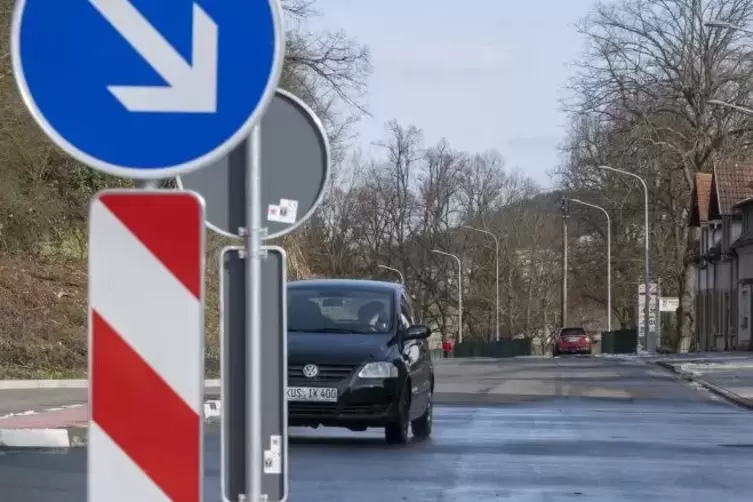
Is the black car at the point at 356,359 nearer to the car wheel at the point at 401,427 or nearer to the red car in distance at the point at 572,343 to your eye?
the car wheel at the point at 401,427

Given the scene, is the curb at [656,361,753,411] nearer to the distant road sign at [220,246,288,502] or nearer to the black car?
the black car

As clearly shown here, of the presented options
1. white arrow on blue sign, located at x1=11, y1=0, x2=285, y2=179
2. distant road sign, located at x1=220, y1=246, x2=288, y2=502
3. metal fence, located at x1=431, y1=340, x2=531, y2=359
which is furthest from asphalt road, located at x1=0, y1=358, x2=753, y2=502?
metal fence, located at x1=431, y1=340, x2=531, y2=359

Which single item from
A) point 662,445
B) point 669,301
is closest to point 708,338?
point 669,301

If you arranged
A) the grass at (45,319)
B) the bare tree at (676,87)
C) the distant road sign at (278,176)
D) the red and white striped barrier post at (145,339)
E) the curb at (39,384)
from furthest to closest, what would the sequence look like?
1. the bare tree at (676,87)
2. the grass at (45,319)
3. the curb at (39,384)
4. the distant road sign at (278,176)
5. the red and white striped barrier post at (145,339)

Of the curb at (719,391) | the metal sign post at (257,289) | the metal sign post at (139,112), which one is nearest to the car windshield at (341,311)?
the metal sign post at (257,289)

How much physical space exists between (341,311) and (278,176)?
9.95 metres

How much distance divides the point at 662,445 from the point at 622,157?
4735cm

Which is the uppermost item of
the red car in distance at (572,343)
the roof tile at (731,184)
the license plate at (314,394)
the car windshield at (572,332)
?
the roof tile at (731,184)

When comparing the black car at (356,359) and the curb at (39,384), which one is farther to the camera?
the curb at (39,384)

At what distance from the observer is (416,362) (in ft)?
53.2

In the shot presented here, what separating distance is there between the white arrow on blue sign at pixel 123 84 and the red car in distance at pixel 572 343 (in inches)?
2896

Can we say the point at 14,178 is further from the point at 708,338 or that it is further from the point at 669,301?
the point at 708,338

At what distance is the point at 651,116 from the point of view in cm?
5838

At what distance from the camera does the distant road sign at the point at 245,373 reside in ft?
18.8
